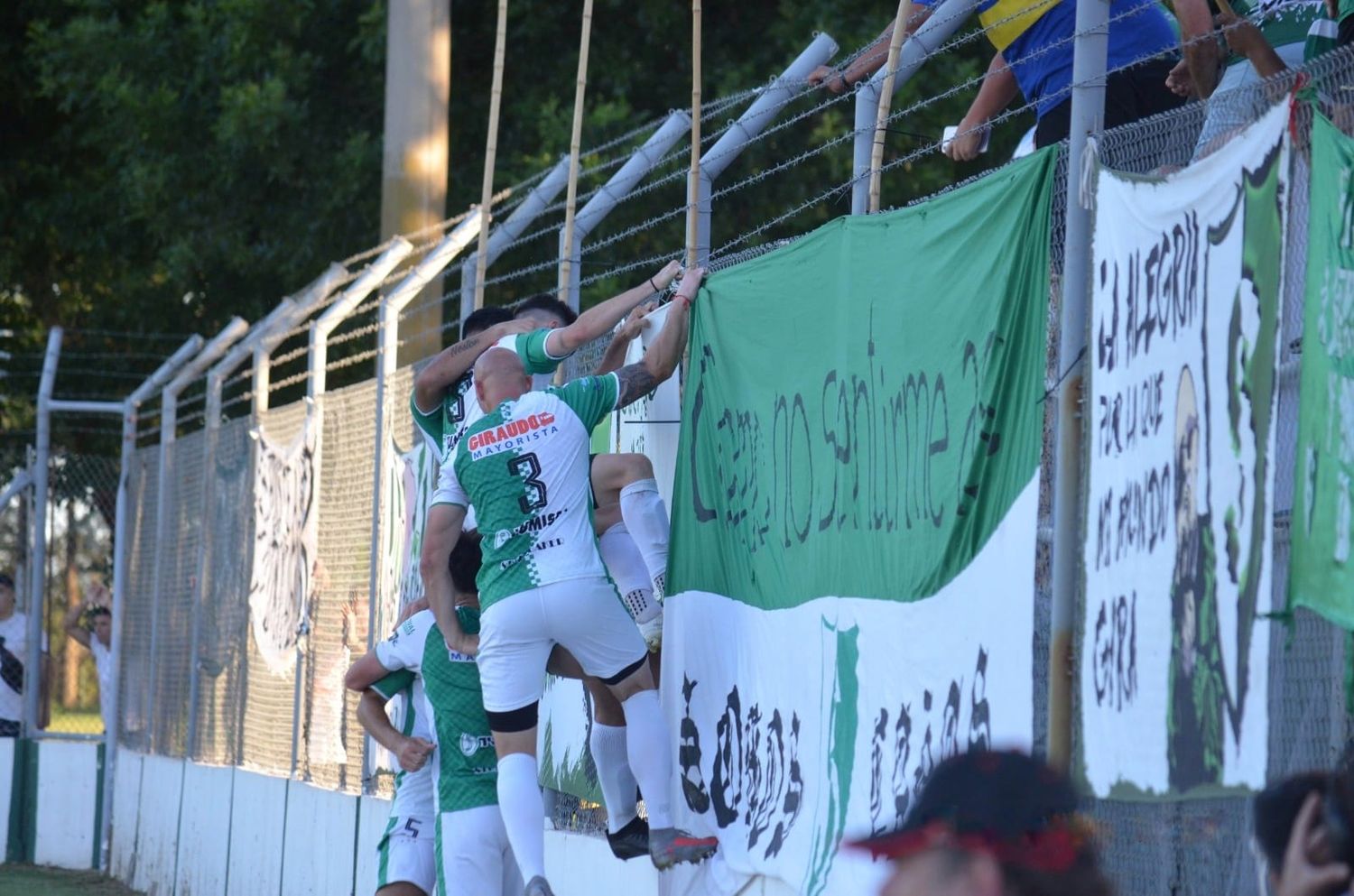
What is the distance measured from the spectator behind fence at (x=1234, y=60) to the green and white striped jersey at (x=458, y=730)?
2.93 metres

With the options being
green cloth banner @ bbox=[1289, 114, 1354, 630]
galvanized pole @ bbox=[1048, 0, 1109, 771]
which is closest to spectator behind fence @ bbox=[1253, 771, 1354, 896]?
green cloth banner @ bbox=[1289, 114, 1354, 630]

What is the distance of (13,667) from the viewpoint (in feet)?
56.1

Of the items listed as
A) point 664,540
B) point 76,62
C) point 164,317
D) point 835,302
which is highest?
point 76,62

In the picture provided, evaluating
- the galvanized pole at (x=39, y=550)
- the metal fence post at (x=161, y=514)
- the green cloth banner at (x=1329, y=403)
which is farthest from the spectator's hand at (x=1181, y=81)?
the galvanized pole at (x=39, y=550)

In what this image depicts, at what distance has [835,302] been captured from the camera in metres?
5.94

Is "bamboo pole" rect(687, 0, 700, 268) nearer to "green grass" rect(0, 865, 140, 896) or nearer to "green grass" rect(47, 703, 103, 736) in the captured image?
"green grass" rect(0, 865, 140, 896)

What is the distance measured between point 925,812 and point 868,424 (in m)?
3.35

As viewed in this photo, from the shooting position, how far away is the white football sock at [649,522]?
7.14 m

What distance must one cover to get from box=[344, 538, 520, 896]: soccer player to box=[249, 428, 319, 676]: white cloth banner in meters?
4.46

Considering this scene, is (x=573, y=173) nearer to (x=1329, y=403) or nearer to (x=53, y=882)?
(x=1329, y=403)

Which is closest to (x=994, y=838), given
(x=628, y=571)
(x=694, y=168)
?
(x=628, y=571)

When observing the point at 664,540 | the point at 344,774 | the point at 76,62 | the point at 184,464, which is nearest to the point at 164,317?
the point at 76,62

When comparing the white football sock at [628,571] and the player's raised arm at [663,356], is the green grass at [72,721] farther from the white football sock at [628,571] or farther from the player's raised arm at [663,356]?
the player's raised arm at [663,356]

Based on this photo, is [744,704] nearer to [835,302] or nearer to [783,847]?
[783,847]
